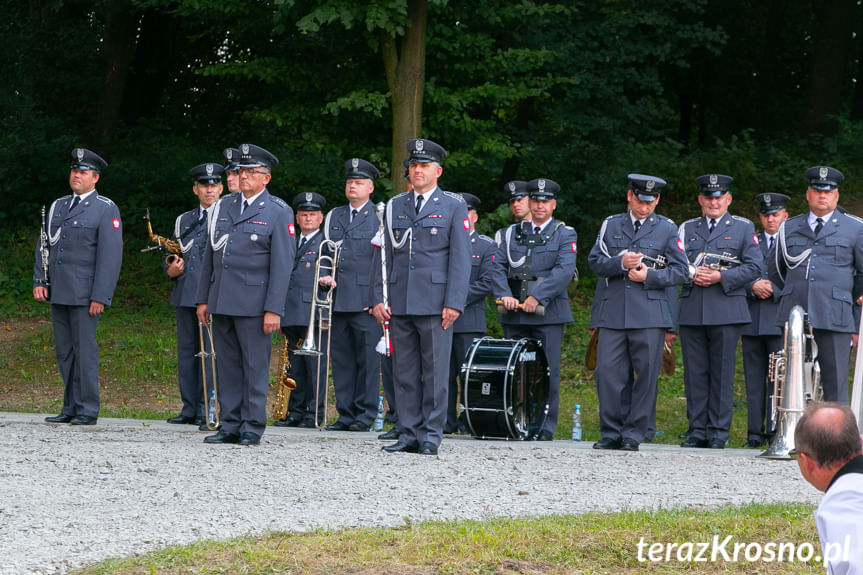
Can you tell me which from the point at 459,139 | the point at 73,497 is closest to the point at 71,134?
the point at 459,139

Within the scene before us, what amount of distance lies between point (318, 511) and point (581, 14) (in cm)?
1631

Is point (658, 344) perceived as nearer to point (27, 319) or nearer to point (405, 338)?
point (405, 338)

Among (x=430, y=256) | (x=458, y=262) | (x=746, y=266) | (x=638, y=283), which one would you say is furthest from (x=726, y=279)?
(x=430, y=256)

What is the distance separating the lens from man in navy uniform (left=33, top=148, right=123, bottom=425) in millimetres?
10250

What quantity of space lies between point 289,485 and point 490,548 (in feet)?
6.91

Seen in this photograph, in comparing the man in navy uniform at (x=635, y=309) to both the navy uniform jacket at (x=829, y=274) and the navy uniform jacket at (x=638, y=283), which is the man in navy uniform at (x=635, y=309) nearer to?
the navy uniform jacket at (x=638, y=283)

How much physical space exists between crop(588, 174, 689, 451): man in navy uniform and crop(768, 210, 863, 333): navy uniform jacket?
3.21 ft

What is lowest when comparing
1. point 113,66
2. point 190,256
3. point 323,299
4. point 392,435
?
point 392,435

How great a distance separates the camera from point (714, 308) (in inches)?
423

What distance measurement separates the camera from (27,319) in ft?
59.6

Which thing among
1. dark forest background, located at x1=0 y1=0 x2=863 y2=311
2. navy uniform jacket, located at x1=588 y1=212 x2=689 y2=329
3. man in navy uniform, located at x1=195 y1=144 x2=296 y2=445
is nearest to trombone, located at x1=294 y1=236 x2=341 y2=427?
man in navy uniform, located at x1=195 y1=144 x2=296 y2=445

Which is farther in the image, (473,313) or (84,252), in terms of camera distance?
(473,313)

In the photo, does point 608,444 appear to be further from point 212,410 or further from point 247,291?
point 212,410

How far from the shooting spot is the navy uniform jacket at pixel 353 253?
438 inches
